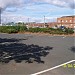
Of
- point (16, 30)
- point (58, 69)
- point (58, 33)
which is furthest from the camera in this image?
point (16, 30)

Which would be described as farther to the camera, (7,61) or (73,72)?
(7,61)

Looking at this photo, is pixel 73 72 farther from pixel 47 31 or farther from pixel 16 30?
pixel 16 30

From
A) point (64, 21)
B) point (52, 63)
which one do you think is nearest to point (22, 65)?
point (52, 63)

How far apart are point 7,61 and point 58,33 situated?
32.9m

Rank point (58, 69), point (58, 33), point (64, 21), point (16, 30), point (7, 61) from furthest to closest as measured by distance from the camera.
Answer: point (64, 21) → point (16, 30) → point (58, 33) → point (7, 61) → point (58, 69)

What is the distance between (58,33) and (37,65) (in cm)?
3324

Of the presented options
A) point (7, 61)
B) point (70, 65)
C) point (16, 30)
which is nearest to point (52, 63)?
point (70, 65)

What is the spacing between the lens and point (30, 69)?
880 centimetres

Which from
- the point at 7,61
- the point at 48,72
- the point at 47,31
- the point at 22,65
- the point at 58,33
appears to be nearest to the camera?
the point at 48,72

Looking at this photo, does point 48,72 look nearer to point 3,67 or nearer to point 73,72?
point 73,72

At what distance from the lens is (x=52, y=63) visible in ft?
33.6

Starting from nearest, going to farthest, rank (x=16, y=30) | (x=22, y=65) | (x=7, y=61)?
1. (x=22, y=65)
2. (x=7, y=61)
3. (x=16, y=30)

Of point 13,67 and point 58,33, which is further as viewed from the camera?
point 58,33

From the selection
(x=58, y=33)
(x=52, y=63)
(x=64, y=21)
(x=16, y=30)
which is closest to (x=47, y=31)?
(x=58, y=33)
